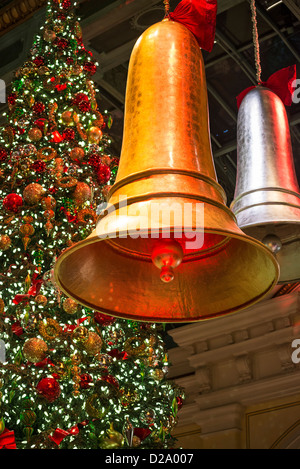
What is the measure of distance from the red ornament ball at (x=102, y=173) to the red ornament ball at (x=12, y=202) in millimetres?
748

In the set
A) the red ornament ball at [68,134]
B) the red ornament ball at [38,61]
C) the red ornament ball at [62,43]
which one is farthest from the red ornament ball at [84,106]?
the red ornament ball at [62,43]

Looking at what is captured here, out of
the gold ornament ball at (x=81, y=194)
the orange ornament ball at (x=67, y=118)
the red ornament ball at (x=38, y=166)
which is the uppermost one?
the orange ornament ball at (x=67, y=118)

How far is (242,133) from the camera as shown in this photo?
2.34 meters

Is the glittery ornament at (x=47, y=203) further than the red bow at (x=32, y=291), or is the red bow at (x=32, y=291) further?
the glittery ornament at (x=47, y=203)

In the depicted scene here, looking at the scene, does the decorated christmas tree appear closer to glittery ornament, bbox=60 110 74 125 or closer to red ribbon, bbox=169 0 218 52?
glittery ornament, bbox=60 110 74 125

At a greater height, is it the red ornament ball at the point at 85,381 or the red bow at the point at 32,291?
the red bow at the point at 32,291

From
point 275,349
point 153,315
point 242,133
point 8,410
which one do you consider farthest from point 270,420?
point 153,315

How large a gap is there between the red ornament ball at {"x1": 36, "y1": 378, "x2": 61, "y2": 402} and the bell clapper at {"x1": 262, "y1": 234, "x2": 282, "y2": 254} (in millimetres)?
2029

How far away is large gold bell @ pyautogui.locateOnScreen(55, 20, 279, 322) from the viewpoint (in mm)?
1354

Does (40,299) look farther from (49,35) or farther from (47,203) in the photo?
(49,35)

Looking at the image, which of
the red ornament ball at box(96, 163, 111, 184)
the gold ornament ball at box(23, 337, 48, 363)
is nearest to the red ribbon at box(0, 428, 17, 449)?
the gold ornament ball at box(23, 337, 48, 363)

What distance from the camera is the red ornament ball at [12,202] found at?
4.07m

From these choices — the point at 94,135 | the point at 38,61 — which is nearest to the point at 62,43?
the point at 38,61

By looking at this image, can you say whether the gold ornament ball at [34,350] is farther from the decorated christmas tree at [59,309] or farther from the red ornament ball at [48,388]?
the red ornament ball at [48,388]
